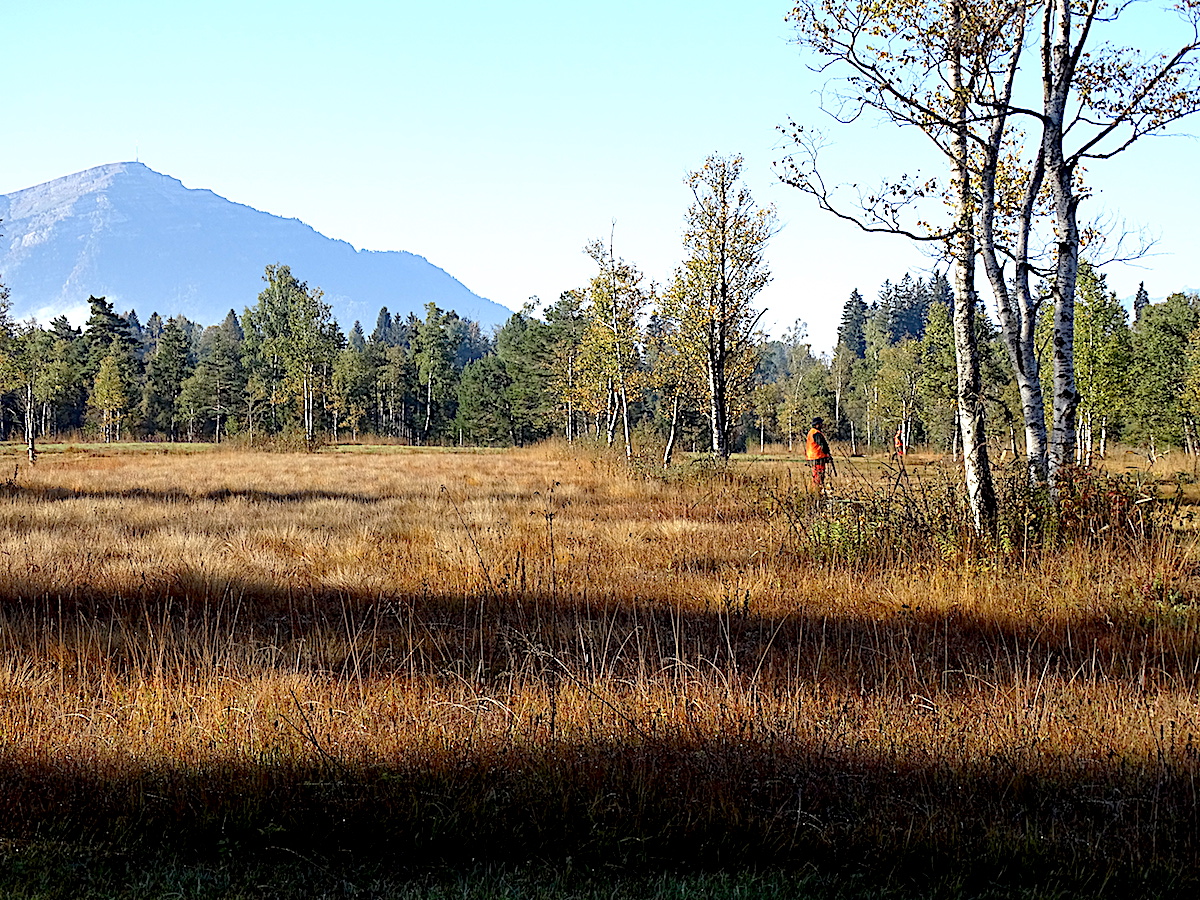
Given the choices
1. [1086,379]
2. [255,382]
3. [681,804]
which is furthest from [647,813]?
[255,382]

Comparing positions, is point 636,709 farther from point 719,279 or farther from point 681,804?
point 719,279

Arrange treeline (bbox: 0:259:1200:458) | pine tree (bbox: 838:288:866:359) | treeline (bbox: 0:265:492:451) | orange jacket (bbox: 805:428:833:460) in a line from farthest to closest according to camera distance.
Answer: pine tree (bbox: 838:288:866:359) → treeline (bbox: 0:265:492:451) → treeline (bbox: 0:259:1200:458) → orange jacket (bbox: 805:428:833:460)

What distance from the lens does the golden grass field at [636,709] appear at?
139 inches

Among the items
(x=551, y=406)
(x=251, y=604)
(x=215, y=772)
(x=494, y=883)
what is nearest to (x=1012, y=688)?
(x=494, y=883)

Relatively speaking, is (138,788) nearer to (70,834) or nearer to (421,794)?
(70,834)

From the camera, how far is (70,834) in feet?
11.6

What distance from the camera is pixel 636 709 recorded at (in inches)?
183

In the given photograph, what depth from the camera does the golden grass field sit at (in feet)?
11.6

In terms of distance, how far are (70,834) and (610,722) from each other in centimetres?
231

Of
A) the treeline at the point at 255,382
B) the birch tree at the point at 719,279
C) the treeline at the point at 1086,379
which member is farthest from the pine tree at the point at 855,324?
the birch tree at the point at 719,279

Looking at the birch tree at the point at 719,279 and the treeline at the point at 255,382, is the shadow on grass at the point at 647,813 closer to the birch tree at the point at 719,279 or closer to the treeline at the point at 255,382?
the birch tree at the point at 719,279

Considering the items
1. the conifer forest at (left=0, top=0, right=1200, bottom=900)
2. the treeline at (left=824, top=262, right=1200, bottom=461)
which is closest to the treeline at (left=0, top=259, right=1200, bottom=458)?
the treeline at (left=824, top=262, right=1200, bottom=461)

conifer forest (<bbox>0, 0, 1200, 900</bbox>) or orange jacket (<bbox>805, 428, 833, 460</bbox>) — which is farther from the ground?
orange jacket (<bbox>805, 428, 833, 460</bbox>)

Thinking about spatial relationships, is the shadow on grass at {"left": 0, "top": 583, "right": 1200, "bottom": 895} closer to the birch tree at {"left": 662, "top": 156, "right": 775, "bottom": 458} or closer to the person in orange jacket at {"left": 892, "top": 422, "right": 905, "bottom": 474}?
the person in orange jacket at {"left": 892, "top": 422, "right": 905, "bottom": 474}
